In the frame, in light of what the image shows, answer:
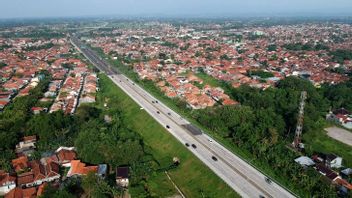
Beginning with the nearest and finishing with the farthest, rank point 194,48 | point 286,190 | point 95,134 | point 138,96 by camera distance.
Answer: point 286,190 < point 95,134 < point 138,96 < point 194,48

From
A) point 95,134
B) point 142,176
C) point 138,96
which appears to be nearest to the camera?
point 142,176

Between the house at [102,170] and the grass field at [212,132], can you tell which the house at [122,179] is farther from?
the grass field at [212,132]

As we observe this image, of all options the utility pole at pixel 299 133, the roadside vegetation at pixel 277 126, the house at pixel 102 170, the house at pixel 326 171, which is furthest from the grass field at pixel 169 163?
the utility pole at pixel 299 133

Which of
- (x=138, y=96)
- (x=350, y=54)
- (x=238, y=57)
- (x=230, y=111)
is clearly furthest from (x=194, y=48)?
(x=230, y=111)

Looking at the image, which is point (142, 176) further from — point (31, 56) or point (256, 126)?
point (31, 56)

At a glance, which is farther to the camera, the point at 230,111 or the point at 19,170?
the point at 230,111

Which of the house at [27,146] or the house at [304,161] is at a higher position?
the house at [304,161]
